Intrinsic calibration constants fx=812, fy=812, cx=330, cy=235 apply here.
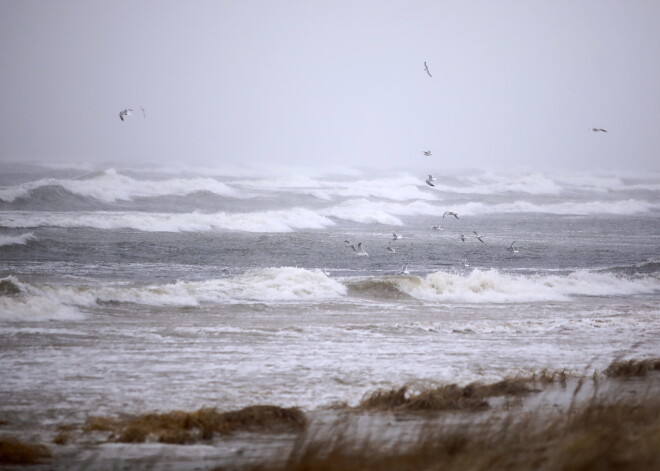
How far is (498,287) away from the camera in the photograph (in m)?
21.7

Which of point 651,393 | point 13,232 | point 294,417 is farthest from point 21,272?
point 651,393

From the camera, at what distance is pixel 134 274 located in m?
22.1

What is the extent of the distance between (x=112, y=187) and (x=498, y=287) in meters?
40.2

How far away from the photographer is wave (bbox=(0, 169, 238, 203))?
4841cm

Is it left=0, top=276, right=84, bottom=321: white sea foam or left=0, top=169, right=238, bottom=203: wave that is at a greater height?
left=0, top=169, right=238, bottom=203: wave

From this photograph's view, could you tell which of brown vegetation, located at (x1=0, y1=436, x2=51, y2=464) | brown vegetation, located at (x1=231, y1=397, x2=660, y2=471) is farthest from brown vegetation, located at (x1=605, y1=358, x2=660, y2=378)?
brown vegetation, located at (x1=0, y1=436, x2=51, y2=464)

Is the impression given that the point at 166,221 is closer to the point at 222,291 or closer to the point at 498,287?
the point at 222,291

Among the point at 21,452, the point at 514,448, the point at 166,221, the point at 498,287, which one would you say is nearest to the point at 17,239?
the point at 166,221

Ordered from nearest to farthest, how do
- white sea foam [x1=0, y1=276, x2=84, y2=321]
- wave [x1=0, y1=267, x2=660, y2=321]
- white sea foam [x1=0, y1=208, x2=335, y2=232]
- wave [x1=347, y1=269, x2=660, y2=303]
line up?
white sea foam [x1=0, y1=276, x2=84, y2=321]
wave [x1=0, y1=267, x2=660, y2=321]
wave [x1=347, y1=269, x2=660, y2=303]
white sea foam [x1=0, y1=208, x2=335, y2=232]

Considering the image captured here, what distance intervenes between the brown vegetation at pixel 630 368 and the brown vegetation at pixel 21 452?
7.07m

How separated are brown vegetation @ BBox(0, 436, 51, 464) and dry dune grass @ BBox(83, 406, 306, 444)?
716 mm

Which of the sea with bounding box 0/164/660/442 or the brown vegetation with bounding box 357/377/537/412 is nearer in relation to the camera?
the brown vegetation with bounding box 357/377/537/412

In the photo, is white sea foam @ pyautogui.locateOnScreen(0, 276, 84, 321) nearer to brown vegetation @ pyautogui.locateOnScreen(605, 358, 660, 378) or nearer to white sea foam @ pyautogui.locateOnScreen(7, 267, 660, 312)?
white sea foam @ pyautogui.locateOnScreen(7, 267, 660, 312)

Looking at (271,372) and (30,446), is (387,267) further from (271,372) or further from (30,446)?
(30,446)
